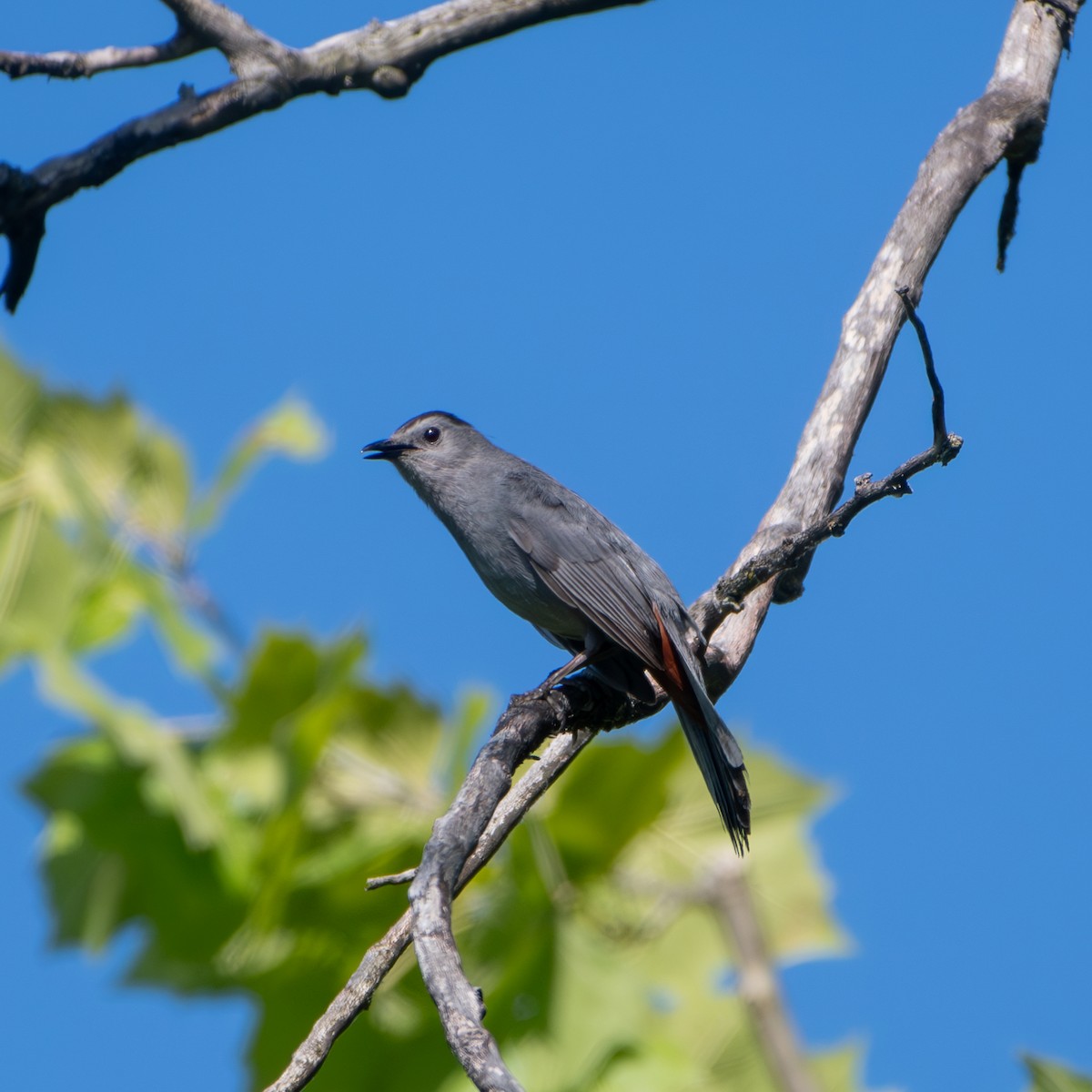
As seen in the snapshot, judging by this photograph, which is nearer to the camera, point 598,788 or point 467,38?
point 467,38

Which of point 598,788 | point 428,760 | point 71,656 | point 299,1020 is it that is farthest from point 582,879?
point 71,656

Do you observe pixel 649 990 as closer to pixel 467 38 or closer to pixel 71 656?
pixel 71 656

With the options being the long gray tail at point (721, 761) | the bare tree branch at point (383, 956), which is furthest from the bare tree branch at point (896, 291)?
the bare tree branch at point (383, 956)

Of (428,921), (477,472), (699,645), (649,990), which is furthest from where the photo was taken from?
(649,990)

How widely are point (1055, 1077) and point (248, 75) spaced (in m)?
4.37

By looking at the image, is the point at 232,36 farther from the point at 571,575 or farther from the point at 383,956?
the point at 383,956

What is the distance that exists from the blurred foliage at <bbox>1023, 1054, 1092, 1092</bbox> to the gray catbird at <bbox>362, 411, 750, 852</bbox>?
113cm

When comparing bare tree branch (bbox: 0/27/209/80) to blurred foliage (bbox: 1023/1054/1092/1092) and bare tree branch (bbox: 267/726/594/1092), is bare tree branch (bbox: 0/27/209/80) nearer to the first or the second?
bare tree branch (bbox: 267/726/594/1092)

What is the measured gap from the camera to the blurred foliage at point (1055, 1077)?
12.9 feet

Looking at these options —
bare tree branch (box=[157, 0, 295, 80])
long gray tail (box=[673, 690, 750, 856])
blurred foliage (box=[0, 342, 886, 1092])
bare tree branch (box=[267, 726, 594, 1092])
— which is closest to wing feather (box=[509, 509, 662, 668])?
long gray tail (box=[673, 690, 750, 856])

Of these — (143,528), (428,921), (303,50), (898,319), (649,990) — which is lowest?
(428,921)

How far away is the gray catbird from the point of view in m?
4.49

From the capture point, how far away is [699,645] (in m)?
4.51

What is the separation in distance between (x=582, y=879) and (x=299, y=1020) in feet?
5.26
